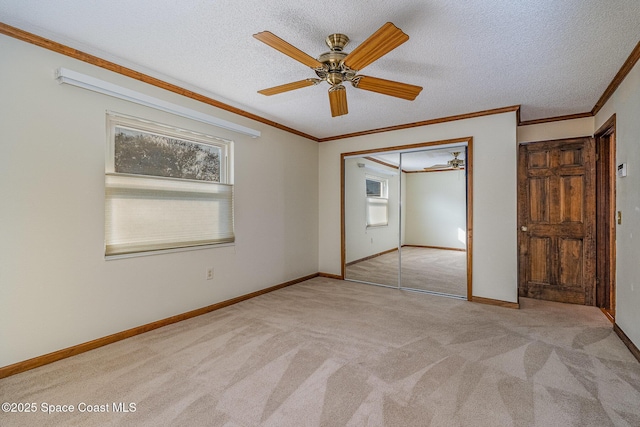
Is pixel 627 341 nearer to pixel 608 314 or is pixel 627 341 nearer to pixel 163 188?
pixel 608 314

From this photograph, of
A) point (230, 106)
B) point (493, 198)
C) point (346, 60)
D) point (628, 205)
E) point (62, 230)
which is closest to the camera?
point (346, 60)

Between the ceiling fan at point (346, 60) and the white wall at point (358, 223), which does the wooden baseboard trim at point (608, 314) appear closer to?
the white wall at point (358, 223)

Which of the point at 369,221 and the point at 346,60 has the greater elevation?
the point at 346,60

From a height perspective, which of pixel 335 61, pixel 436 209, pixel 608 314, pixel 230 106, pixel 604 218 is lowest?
pixel 608 314

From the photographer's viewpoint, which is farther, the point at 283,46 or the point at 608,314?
the point at 608,314

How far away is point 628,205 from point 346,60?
2.70 meters

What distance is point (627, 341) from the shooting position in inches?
96.0

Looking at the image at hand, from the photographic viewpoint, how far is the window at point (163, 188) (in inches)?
102

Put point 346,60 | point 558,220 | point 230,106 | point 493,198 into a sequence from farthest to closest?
point 558,220
point 493,198
point 230,106
point 346,60

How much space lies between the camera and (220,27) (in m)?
2.00

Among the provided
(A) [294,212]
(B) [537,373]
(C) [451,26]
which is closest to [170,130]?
(A) [294,212]

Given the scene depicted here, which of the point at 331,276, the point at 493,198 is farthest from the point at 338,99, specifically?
the point at 331,276

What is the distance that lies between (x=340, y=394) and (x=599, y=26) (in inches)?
114

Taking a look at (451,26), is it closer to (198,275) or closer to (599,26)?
(599,26)
